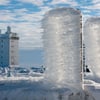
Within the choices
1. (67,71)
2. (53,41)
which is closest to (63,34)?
(53,41)

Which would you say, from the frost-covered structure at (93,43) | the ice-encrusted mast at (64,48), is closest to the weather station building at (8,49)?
the frost-covered structure at (93,43)

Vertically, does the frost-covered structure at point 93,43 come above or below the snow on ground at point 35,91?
above

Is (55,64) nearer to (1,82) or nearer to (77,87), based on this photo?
(77,87)

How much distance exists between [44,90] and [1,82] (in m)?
2.72

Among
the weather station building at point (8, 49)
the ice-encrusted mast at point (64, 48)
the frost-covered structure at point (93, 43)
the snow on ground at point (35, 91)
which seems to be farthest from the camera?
the weather station building at point (8, 49)

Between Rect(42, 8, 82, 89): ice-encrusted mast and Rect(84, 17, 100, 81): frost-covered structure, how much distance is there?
2512 mm

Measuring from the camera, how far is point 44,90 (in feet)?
58.4

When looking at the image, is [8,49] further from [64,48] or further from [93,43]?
[64,48]

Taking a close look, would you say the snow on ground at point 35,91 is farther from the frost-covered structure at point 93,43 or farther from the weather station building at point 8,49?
the weather station building at point 8,49

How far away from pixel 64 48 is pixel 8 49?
92040mm

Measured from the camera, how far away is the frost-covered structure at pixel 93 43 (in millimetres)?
21391

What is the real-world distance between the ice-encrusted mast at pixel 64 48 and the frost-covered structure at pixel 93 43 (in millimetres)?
2512

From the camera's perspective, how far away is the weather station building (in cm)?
10481

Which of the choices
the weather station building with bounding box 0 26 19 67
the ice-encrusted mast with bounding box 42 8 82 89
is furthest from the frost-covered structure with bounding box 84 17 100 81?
the weather station building with bounding box 0 26 19 67
